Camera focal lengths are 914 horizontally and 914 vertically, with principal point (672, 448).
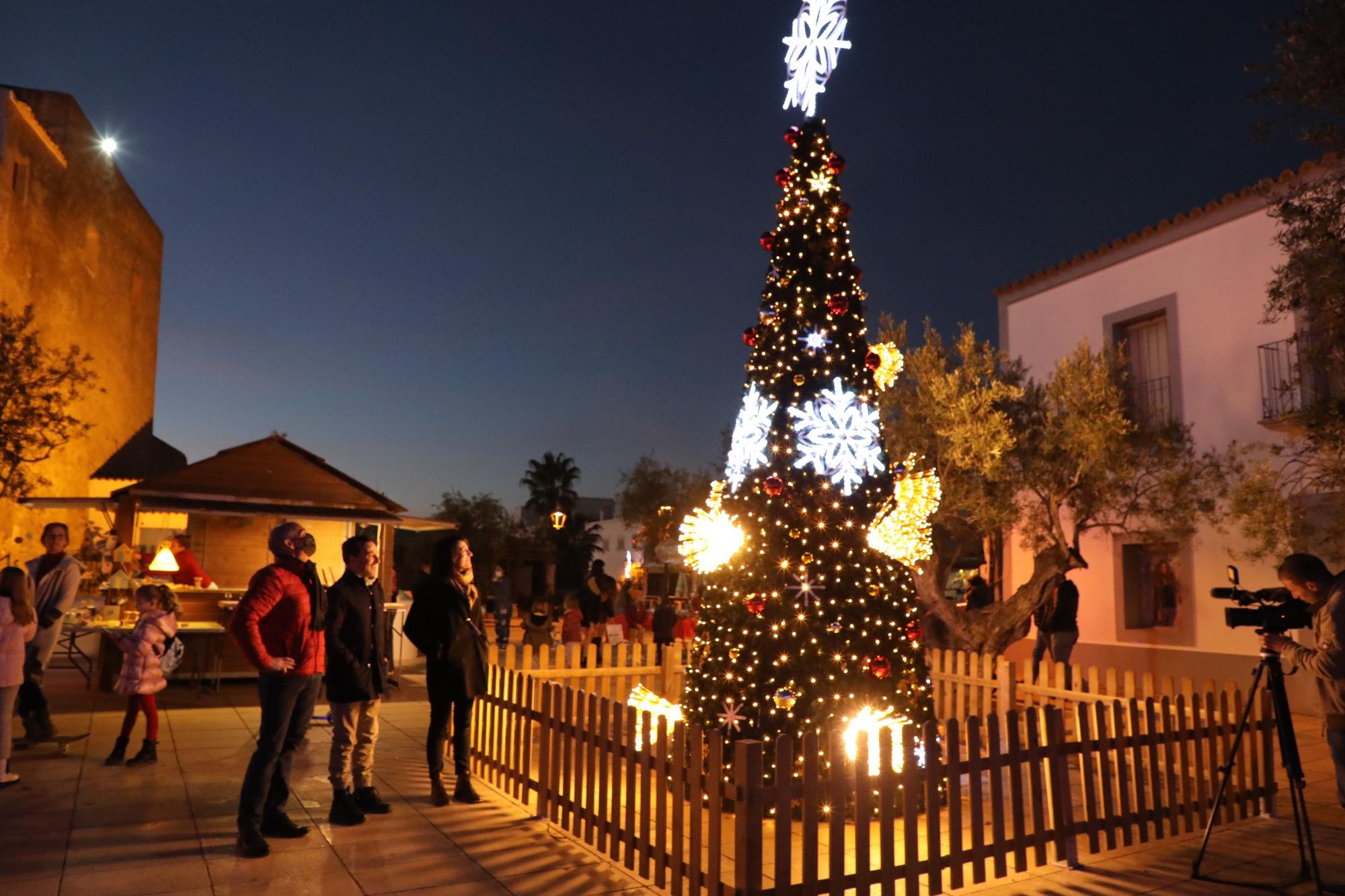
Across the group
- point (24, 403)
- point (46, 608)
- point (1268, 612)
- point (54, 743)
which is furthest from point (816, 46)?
point (24, 403)

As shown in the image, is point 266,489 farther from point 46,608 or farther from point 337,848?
point 337,848

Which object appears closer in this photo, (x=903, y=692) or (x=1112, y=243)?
(x=903, y=692)

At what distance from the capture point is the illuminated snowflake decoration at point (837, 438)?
6488mm

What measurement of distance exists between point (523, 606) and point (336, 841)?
33450 mm

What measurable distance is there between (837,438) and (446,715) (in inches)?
132

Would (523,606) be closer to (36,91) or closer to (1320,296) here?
(36,91)

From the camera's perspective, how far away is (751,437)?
6723 millimetres

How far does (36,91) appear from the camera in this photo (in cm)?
1947

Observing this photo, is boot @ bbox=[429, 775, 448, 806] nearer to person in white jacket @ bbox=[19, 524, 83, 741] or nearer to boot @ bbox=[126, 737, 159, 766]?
boot @ bbox=[126, 737, 159, 766]

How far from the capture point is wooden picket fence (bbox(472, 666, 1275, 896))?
424 centimetres

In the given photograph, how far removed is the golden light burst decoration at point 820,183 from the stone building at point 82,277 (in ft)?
53.1

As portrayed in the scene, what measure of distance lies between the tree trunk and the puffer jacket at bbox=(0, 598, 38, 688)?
11.2 metres

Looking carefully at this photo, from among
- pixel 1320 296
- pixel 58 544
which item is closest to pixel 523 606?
pixel 58 544

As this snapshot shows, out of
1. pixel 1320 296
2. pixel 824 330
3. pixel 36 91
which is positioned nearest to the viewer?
pixel 824 330
